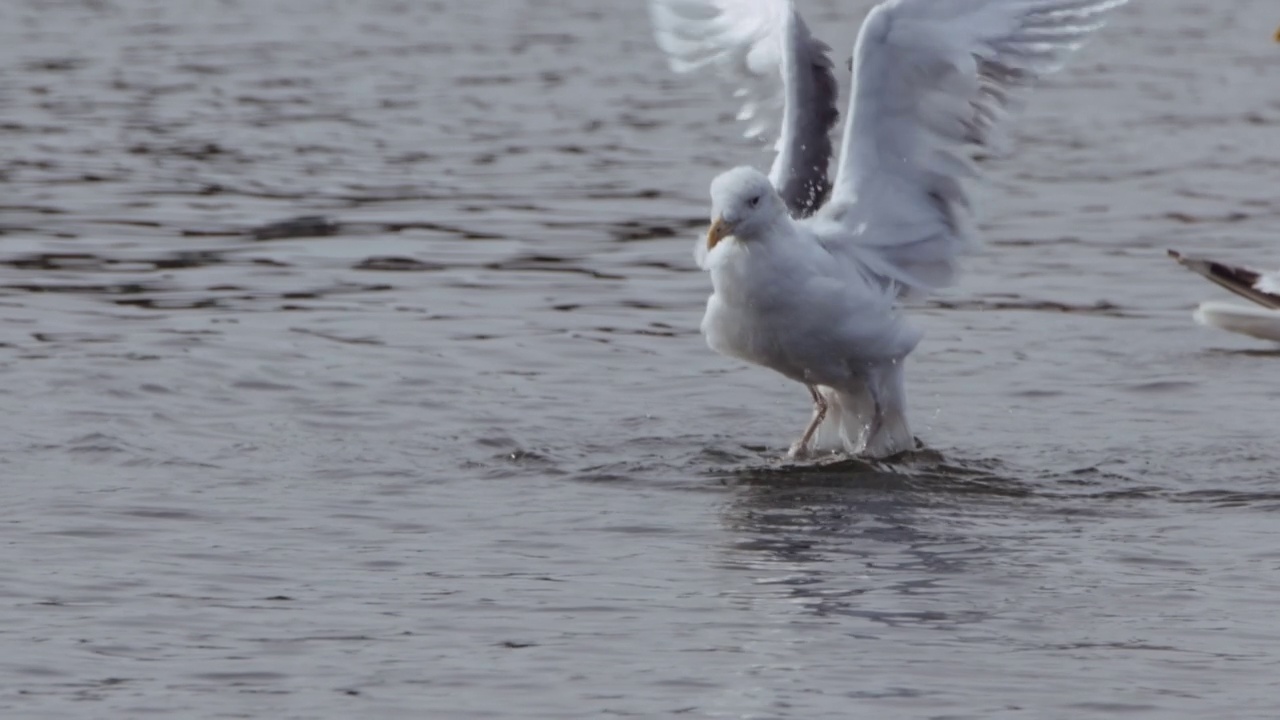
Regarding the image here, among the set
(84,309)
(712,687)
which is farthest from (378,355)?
(712,687)

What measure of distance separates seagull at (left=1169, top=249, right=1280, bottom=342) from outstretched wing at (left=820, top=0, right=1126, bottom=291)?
1914 millimetres

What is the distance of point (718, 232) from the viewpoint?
324 inches

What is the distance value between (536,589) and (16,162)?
9377mm

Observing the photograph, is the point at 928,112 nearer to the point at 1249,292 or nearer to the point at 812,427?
the point at 812,427

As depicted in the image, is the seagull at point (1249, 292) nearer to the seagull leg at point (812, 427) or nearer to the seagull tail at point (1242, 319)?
the seagull tail at point (1242, 319)

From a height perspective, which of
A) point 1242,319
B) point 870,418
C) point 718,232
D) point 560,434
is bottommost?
point 560,434

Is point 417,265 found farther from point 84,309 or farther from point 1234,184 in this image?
point 1234,184

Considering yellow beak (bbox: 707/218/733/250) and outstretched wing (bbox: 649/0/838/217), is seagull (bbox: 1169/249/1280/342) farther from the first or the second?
yellow beak (bbox: 707/218/733/250)

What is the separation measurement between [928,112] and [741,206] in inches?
38.9

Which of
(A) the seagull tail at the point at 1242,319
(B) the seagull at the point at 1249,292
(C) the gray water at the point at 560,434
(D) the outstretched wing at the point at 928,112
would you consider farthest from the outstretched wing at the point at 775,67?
(A) the seagull tail at the point at 1242,319

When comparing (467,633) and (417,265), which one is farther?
(417,265)

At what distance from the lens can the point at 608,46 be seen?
21.6 meters

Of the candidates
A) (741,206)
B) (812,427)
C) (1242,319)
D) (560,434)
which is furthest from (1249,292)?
(741,206)

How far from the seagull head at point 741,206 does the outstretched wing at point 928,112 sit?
524 mm
